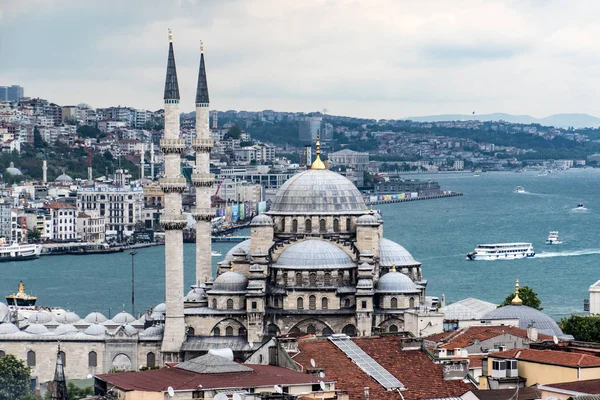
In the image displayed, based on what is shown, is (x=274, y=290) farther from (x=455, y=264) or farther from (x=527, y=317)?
(x=455, y=264)

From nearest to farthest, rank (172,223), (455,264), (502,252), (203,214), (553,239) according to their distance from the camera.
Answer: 1. (172,223)
2. (203,214)
3. (455,264)
4. (502,252)
5. (553,239)

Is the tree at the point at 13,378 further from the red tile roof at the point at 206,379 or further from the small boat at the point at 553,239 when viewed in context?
the small boat at the point at 553,239

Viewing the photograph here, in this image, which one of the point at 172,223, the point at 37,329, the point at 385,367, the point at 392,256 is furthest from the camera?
the point at 37,329

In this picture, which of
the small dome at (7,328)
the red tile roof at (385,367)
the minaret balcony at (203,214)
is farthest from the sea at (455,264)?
the red tile roof at (385,367)

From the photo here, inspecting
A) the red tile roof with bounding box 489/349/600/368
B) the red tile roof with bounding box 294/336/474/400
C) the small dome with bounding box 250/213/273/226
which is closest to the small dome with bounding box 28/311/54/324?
the small dome with bounding box 250/213/273/226

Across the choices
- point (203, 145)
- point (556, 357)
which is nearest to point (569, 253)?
point (203, 145)

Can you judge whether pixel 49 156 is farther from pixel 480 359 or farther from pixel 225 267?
pixel 480 359
